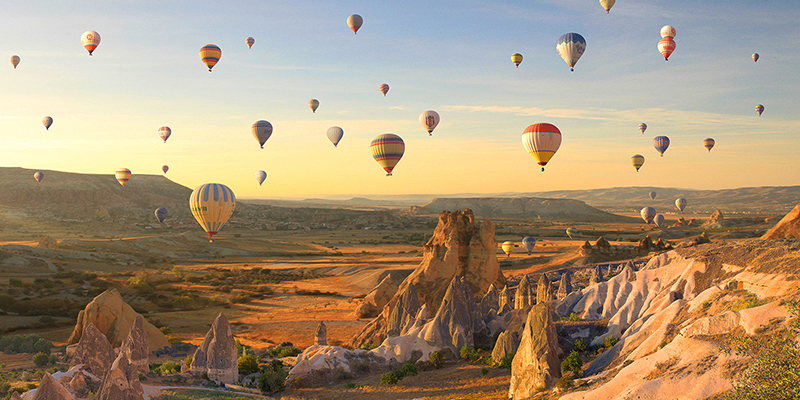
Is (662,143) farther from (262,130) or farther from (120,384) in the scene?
(120,384)

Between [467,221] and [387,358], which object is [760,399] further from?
[467,221]

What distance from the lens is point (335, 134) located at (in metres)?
82.4

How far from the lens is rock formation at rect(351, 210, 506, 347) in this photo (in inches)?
1543

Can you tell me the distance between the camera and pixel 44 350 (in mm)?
32438

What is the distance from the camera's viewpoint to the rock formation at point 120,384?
18.3 m

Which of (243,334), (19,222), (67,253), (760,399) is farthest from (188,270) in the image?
(19,222)

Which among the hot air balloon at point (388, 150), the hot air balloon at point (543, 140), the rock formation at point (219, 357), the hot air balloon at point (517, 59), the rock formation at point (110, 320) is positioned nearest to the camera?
the rock formation at point (219, 357)

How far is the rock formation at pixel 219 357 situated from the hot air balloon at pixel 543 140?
32610 millimetres

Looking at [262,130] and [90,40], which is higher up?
[90,40]

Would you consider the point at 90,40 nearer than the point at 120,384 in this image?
No

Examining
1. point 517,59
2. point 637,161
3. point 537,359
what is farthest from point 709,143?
point 537,359

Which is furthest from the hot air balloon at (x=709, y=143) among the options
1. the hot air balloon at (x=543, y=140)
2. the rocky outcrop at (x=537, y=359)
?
the rocky outcrop at (x=537, y=359)

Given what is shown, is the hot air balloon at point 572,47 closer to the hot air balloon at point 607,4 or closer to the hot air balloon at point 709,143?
the hot air balloon at point 607,4

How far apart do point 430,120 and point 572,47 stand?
20478 mm
